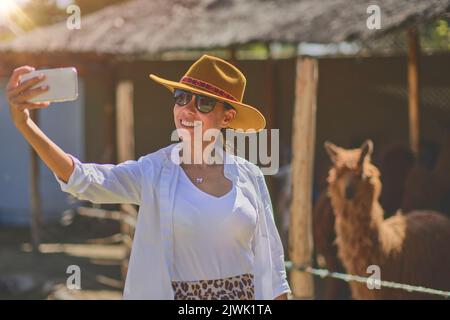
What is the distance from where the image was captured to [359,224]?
6613 mm

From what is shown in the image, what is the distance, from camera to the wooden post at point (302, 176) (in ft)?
22.0

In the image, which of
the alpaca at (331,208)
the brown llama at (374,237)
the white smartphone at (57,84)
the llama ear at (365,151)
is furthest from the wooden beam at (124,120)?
the white smartphone at (57,84)

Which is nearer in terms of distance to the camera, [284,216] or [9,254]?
[284,216]

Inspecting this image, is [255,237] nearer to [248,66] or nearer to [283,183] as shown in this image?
[283,183]

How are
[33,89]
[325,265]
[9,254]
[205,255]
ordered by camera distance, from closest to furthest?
[33,89] → [205,255] → [325,265] → [9,254]

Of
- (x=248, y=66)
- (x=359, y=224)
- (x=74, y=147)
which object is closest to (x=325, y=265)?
(x=359, y=224)

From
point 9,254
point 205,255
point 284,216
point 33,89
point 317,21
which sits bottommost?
point 9,254

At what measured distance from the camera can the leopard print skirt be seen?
120 inches

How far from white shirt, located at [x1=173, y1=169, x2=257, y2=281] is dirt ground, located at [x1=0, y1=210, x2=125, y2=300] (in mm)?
6243

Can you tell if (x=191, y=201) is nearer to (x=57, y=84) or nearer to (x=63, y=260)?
(x=57, y=84)

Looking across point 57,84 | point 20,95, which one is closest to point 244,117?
point 57,84

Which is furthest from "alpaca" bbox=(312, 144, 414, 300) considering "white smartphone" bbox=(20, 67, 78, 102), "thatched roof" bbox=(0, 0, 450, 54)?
"white smartphone" bbox=(20, 67, 78, 102)

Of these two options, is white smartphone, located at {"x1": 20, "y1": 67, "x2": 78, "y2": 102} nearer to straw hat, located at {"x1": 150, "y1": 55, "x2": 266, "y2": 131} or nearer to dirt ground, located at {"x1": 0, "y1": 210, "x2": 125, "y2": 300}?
straw hat, located at {"x1": 150, "y1": 55, "x2": 266, "y2": 131}
